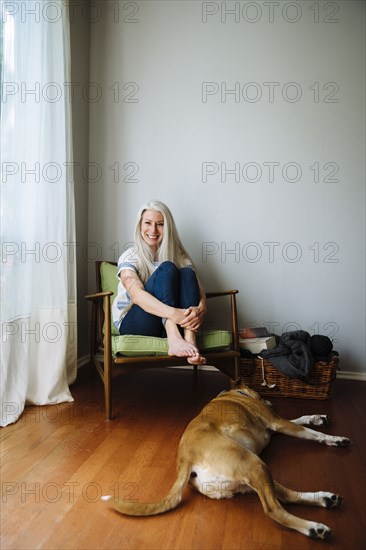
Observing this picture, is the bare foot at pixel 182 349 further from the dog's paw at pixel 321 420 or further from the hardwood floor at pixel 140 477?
the dog's paw at pixel 321 420

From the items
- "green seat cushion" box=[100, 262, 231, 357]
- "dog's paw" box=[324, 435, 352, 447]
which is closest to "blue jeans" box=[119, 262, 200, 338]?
"green seat cushion" box=[100, 262, 231, 357]

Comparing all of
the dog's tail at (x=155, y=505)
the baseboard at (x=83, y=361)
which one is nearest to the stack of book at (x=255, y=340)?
the baseboard at (x=83, y=361)

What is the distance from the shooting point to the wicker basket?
280cm

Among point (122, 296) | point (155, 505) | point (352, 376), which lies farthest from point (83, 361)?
point (155, 505)

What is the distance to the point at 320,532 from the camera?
1.45m

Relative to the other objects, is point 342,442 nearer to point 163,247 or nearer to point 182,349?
point 182,349

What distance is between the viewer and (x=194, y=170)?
337cm

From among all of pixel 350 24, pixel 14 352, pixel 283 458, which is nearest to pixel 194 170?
pixel 350 24

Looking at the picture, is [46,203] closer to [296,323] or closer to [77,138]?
[77,138]

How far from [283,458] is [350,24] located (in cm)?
271

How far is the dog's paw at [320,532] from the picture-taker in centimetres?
145

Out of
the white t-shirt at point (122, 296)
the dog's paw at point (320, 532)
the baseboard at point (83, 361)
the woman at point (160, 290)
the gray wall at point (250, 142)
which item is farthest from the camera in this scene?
the baseboard at point (83, 361)

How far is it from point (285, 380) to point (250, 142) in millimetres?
1572

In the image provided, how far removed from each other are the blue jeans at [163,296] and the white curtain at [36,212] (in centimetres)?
41
